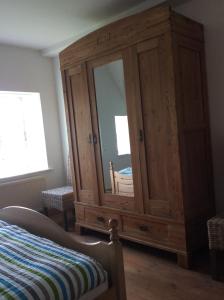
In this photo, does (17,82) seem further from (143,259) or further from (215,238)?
(215,238)

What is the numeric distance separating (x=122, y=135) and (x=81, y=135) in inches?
21.8

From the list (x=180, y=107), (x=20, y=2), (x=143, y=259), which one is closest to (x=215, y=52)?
(x=180, y=107)

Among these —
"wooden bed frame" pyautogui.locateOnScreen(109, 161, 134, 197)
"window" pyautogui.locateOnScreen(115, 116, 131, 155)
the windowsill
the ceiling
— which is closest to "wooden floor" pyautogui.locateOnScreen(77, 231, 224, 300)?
"wooden bed frame" pyautogui.locateOnScreen(109, 161, 134, 197)

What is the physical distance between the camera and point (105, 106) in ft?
9.05

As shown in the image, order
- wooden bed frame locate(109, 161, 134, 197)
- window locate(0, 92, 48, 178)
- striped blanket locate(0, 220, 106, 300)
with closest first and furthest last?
striped blanket locate(0, 220, 106, 300) < wooden bed frame locate(109, 161, 134, 197) < window locate(0, 92, 48, 178)

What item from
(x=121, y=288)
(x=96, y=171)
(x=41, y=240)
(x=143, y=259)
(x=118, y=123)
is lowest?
(x=143, y=259)

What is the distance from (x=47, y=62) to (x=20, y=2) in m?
1.44

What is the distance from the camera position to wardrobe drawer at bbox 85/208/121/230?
9.46 feet

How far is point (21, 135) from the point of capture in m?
3.86

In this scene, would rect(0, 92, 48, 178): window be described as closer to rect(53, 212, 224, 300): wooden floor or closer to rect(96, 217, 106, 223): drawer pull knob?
rect(96, 217, 106, 223): drawer pull knob

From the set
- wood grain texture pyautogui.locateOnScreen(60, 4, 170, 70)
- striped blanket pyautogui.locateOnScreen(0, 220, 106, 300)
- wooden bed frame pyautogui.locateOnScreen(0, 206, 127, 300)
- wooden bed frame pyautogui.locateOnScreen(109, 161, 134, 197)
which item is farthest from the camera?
wooden bed frame pyautogui.locateOnScreen(109, 161, 134, 197)

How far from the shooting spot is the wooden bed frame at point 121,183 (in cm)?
265

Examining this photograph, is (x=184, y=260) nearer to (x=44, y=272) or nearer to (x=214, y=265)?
(x=214, y=265)

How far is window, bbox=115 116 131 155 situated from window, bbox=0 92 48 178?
1.56 metres
